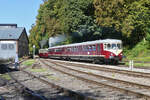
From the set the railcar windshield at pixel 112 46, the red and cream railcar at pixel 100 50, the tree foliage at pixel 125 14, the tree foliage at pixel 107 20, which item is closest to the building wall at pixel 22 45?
the tree foliage at pixel 107 20

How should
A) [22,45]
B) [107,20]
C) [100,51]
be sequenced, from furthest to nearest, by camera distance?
[22,45] < [107,20] < [100,51]

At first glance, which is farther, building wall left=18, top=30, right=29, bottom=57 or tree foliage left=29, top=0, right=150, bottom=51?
building wall left=18, top=30, right=29, bottom=57

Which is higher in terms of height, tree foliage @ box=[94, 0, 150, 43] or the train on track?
tree foliage @ box=[94, 0, 150, 43]

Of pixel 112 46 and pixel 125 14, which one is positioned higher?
pixel 125 14

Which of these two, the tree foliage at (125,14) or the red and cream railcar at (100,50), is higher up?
the tree foliage at (125,14)

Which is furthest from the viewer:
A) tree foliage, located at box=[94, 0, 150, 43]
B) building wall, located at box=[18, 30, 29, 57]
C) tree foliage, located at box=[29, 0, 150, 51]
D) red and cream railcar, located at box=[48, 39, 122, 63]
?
building wall, located at box=[18, 30, 29, 57]

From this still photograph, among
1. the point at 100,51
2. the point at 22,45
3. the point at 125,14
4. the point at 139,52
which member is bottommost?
the point at 139,52

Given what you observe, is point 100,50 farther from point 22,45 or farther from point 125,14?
point 22,45

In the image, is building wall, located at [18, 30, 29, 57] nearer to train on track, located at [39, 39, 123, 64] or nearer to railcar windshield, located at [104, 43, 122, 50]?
train on track, located at [39, 39, 123, 64]

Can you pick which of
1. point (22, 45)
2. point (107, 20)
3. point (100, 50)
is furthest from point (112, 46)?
point (22, 45)

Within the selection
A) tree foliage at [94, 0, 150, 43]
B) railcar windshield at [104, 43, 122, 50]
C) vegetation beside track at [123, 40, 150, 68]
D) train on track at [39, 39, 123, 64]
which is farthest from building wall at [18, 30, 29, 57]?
railcar windshield at [104, 43, 122, 50]

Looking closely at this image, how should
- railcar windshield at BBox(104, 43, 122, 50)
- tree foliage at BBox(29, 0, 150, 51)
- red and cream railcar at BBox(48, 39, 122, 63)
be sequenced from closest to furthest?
red and cream railcar at BBox(48, 39, 122, 63), railcar windshield at BBox(104, 43, 122, 50), tree foliage at BBox(29, 0, 150, 51)

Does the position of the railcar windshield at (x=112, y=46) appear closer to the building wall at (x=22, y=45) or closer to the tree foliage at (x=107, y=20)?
the tree foliage at (x=107, y=20)

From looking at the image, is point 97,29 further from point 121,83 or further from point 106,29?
point 121,83
